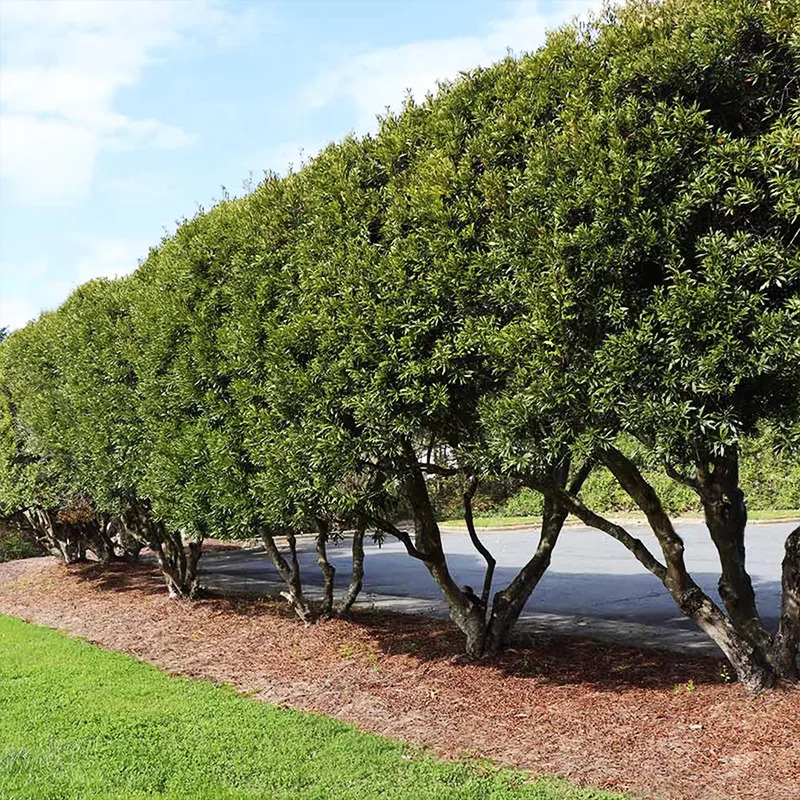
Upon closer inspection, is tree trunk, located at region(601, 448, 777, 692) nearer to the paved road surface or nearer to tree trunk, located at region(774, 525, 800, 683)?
tree trunk, located at region(774, 525, 800, 683)

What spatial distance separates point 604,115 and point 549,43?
2.99 feet

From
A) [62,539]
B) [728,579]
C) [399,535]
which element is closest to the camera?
[728,579]

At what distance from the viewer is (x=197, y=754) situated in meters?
5.52

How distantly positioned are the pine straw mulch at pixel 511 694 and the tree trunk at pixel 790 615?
0.87 ft

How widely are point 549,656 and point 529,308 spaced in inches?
159

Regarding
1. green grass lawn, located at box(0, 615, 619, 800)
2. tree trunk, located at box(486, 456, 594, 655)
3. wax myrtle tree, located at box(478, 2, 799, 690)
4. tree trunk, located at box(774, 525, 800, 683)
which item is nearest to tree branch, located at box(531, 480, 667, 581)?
tree trunk, located at box(774, 525, 800, 683)

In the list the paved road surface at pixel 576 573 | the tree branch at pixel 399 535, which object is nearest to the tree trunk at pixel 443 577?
the tree branch at pixel 399 535

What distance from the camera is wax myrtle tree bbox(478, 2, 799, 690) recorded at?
14.6ft

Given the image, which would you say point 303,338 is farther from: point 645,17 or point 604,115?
point 645,17

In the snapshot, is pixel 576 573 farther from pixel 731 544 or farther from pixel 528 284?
pixel 528 284

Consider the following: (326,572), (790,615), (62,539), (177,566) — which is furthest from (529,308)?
(62,539)

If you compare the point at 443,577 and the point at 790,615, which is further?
the point at 443,577

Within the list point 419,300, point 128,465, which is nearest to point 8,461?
point 128,465

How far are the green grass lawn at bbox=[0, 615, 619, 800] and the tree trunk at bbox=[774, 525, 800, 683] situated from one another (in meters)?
2.00
